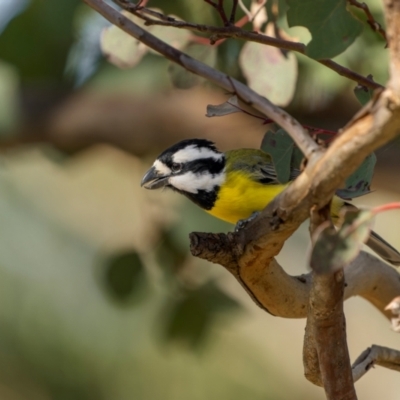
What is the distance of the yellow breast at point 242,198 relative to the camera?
1.88 m

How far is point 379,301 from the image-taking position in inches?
74.2

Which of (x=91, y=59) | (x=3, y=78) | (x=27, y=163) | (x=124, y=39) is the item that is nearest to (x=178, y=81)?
(x=124, y=39)

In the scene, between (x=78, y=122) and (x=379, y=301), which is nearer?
(x=379, y=301)

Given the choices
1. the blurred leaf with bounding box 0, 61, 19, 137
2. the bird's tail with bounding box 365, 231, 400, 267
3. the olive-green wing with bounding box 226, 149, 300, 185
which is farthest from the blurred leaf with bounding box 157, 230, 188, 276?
the blurred leaf with bounding box 0, 61, 19, 137

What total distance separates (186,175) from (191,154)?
0.06 metres

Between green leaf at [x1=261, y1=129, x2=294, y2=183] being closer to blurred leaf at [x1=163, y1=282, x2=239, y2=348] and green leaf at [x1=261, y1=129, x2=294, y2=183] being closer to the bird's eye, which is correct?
the bird's eye

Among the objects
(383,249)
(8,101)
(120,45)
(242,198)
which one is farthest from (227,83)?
(8,101)

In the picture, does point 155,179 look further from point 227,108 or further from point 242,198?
point 227,108

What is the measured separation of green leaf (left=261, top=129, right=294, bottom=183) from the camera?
1.10 meters

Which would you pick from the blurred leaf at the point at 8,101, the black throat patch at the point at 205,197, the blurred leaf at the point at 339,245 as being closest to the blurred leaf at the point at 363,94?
the blurred leaf at the point at 339,245

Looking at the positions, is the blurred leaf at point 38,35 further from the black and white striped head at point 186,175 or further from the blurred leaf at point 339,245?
the blurred leaf at point 339,245

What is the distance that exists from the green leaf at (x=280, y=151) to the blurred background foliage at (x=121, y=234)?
0.76 meters

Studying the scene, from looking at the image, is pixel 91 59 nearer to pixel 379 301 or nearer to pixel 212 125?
pixel 212 125

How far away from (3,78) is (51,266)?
1.33 meters
